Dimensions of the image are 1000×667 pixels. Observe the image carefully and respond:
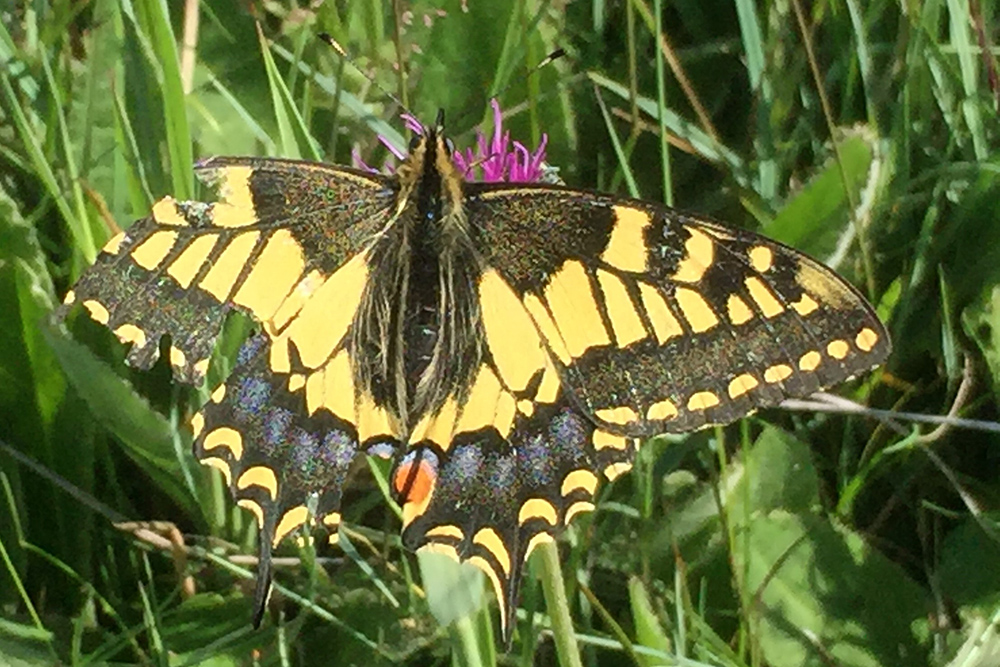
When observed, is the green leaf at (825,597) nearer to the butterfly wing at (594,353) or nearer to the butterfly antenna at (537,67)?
the butterfly wing at (594,353)

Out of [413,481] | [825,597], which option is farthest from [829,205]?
[413,481]

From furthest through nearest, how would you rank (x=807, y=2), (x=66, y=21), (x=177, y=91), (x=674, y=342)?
(x=807, y=2)
(x=66, y=21)
(x=177, y=91)
(x=674, y=342)

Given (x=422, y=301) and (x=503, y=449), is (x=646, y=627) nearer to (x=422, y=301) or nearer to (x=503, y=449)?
(x=503, y=449)

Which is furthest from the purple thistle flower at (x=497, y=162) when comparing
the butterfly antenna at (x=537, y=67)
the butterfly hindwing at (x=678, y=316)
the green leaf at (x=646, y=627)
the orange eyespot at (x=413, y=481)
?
Answer: the green leaf at (x=646, y=627)

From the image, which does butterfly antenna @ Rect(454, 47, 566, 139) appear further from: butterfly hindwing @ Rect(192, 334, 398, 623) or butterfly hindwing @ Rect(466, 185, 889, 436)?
butterfly hindwing @ Rect(192, 334, 398, 623)

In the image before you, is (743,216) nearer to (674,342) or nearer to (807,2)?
(807,2)

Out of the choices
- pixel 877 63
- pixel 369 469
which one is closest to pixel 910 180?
pixel 877 63

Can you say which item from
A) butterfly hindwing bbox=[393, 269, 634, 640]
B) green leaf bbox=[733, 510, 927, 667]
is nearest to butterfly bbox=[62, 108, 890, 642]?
butterfly hindwing bbox=[393, 269, 634, 640]
